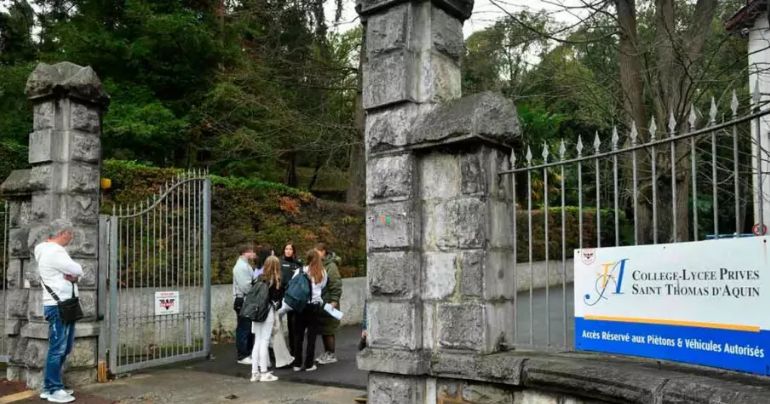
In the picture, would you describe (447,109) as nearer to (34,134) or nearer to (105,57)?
(34,134)

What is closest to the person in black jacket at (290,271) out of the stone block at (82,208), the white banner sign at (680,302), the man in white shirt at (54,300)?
the stone block at (82,208)

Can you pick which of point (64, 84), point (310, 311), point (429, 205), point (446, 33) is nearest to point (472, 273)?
point (429, 205)

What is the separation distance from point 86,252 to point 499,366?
18.3 feet

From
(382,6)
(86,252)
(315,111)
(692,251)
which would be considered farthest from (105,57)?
(692,251)

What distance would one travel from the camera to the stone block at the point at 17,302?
8141mm

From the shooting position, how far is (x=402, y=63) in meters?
5.06

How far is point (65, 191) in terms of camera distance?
7.78 metres

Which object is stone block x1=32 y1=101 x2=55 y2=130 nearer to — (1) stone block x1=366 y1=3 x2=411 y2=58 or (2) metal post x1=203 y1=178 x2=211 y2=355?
(2) metal post x1=203 y1=178 x2=211 y2=355

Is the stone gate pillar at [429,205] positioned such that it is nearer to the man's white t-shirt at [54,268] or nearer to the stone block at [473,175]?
the stone block at [473,175]

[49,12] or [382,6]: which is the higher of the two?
[49,12]

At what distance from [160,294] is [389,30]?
5.43 metres

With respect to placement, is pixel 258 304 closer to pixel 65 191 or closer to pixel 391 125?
pixel 65 191

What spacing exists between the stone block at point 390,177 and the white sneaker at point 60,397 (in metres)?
4.33

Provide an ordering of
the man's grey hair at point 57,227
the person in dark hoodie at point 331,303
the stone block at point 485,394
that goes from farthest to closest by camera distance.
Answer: the person in dark hoodie at point 331,303 → the man's grey hair at point 57,227 → the stone block at point 485,394
